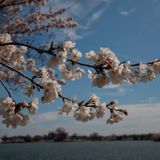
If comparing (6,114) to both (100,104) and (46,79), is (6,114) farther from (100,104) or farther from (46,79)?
(100,104)

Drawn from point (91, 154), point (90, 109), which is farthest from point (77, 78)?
point (91, 154)

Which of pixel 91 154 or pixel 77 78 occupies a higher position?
pixel 91 154

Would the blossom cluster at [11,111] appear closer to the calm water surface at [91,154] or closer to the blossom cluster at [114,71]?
the blossom cluster at [114,71]

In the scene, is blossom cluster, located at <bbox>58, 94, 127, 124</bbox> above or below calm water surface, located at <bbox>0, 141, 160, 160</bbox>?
below

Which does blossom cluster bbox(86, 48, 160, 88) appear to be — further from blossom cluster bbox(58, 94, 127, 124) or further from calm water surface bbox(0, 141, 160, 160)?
calm water surface bbox(0, 141, 160, 160)

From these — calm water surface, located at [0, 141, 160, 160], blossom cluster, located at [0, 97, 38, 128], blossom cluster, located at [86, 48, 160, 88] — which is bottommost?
blossom cluster, located at [0, 97, 38, 128]

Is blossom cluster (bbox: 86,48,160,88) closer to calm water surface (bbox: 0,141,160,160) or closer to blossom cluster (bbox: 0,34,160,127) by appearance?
blossom cluster (bbox: 0,34,160,127)

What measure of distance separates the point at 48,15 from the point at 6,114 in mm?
8050

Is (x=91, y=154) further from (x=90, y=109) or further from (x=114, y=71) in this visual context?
(x=114, y=71)

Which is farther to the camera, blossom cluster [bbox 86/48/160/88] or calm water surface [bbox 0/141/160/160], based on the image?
calm water surface [bbox 0/141/160/160]

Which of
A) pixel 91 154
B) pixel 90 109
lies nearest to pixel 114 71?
pixel 90 109

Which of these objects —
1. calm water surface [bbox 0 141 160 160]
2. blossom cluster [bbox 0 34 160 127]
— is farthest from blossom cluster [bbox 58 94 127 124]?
calm water surface [bbox 0 141 160 160]

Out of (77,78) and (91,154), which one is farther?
(91,154)

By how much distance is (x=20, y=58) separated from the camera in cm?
440
